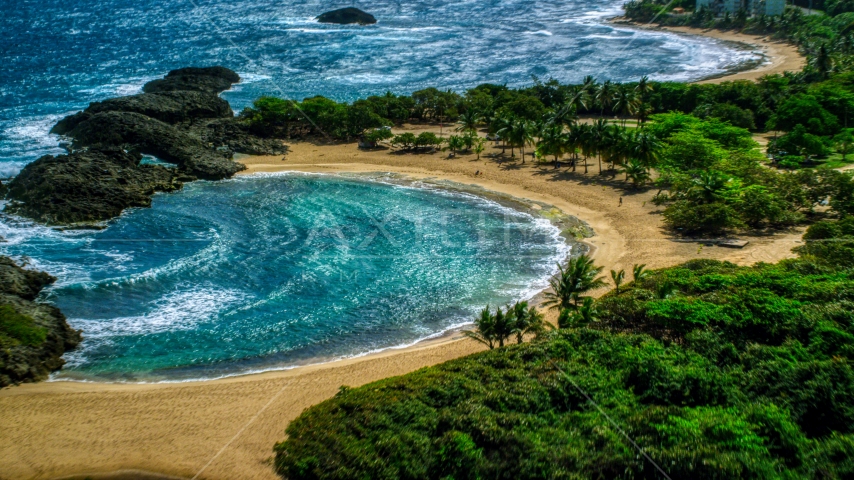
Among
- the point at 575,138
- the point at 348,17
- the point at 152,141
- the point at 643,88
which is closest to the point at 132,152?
the point at 152,141

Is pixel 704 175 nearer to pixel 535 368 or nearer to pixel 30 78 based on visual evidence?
pixel 535 368

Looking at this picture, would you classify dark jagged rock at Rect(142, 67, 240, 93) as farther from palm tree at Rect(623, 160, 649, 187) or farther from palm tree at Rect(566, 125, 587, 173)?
palm tree at Rect(623, 160, 649, 187)

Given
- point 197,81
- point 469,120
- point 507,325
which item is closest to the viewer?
point 507,325

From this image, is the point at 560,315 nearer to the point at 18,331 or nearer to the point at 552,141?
the point at 18,331

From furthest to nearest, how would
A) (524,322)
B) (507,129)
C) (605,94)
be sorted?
(605,94) < (507,129) < (524,322)

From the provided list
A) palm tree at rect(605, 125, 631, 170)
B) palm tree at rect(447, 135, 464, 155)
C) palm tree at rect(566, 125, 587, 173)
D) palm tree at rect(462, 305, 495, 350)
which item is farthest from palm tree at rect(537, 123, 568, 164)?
palm tree at rect(462, 305, 495, 350)

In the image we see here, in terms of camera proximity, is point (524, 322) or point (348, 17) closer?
point (524, 322)

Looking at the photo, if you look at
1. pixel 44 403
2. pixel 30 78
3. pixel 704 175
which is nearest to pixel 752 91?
pixel 704 175
